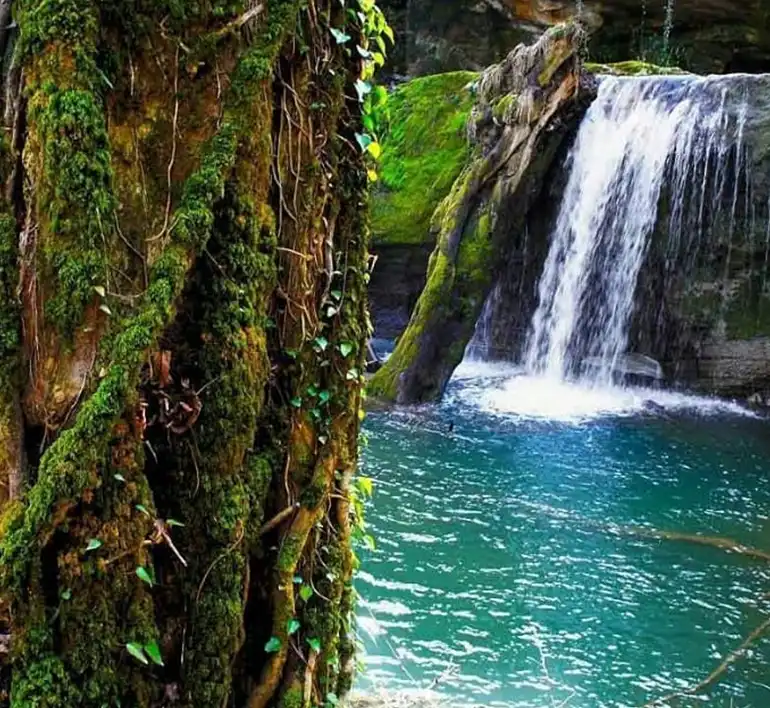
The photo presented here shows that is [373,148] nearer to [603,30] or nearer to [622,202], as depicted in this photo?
[622,202]

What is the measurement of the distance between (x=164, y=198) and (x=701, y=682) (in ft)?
11.6

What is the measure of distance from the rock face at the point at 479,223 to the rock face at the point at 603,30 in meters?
8.32

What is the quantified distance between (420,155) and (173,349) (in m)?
11.4

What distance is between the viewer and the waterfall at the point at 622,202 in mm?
10352

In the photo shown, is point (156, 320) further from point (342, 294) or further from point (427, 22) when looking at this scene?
point (427, 22)

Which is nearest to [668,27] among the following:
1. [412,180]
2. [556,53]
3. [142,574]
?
[412,180]

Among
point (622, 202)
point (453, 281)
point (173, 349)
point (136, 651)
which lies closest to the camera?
point (136, 651)

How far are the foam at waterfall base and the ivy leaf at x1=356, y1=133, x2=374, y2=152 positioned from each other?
7.05 metres

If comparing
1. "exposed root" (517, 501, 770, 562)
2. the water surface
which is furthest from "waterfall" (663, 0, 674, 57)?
"exposed root" (517, 501, 770, 562)

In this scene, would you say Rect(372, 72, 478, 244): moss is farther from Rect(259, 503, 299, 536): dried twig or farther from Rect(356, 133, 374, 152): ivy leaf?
Rect(259, 503, 299, 536): dried twig

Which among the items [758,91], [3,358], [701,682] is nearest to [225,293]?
[3,358]

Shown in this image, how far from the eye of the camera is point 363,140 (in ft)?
6.80

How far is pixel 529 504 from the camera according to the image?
6.50 meters

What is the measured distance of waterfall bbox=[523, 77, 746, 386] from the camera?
1035 cm
